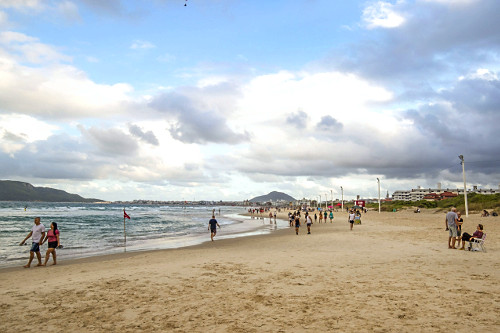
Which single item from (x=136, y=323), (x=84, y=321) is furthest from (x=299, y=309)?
(x=84, y=321)

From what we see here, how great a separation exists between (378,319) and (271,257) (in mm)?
7895

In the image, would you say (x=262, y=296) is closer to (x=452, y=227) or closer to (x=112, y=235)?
(x=452, y=227)

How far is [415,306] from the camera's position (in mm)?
6715

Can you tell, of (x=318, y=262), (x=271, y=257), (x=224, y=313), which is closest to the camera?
(x=224, y=313)

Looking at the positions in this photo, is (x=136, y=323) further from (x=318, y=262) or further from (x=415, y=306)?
(x=318, y=262)

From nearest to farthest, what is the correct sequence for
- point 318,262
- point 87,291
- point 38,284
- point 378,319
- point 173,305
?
1. point 378,319
2. point 173,305
3. point 87,291
4. point 38,284
5. point 318,262

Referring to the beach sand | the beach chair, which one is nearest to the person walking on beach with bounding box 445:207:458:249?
the beach chair

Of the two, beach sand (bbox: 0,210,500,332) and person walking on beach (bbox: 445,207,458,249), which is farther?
person walking on beach (bbox: 445,207,458,249)

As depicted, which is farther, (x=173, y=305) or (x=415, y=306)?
(x=173, y=305)

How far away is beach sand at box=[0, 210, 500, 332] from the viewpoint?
5.99 m

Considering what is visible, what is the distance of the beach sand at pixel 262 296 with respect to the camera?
5992 mm

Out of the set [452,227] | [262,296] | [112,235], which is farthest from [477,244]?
[112,235]

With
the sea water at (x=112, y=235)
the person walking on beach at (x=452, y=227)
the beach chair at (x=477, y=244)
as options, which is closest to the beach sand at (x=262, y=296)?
the beach chair at (x=477, y=244)

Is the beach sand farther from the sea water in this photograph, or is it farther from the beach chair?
the sea water
